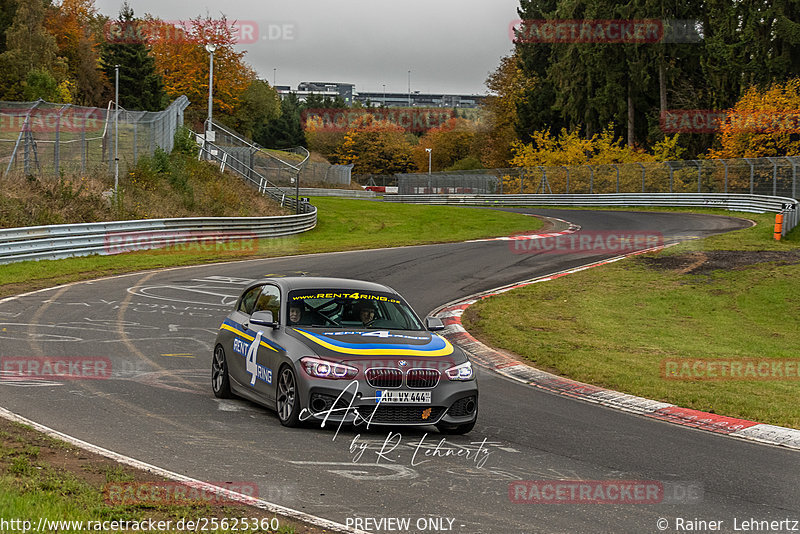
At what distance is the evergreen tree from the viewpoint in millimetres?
69938

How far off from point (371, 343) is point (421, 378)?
2.15 ft

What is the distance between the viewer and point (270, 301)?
1037 centimetres

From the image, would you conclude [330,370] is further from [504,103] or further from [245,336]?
[504,103]

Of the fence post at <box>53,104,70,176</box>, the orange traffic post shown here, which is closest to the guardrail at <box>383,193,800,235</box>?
the orange traffic post

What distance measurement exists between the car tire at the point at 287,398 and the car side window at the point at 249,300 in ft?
5.91

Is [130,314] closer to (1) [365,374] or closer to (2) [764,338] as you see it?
(1) [365,374]

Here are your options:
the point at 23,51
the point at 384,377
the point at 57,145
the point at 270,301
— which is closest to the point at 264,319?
the point at 270,301

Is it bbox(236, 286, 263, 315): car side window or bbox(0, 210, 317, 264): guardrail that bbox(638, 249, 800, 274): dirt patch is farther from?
bbox(236, 286, 263, 315): car side window

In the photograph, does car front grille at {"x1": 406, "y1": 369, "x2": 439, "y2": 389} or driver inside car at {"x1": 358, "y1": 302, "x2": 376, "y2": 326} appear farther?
driver inside car at {"x1": 358, "y1": 302, "x2": 376, "y2": 326}

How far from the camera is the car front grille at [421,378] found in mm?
8766

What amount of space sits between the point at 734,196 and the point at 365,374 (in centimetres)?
4502

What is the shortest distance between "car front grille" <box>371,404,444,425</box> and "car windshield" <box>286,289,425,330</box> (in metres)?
1.42

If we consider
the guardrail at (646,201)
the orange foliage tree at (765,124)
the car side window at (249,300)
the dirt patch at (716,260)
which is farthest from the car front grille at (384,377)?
the orange foliage tree at (765,124)

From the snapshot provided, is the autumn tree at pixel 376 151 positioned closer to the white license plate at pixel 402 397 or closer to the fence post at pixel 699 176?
the fence post at pixel 699 176
